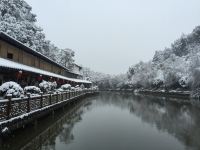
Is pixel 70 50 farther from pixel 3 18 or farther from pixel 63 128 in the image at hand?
pixel 63 128

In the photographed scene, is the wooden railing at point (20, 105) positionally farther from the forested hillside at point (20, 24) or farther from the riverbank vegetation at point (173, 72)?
the riverbank vegetation at point (173, 72)

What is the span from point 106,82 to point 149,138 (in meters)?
109

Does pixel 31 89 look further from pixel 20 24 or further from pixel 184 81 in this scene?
pixel 184 81

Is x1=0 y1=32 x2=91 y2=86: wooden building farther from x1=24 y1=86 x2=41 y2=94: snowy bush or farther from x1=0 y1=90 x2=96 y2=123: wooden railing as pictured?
x1=0 y1=90 x2=96 y2=123: wooden railing

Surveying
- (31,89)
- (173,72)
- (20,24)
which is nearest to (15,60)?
(31,89)

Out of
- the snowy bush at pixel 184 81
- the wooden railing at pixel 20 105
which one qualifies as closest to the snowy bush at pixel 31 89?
the wooden railing at pixel 20 105

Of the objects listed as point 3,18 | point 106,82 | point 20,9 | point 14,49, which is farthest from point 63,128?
point 106,82

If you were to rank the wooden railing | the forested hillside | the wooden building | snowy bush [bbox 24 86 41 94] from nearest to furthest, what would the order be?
the wooden railing → snowy bush [bbox 24 86 41 94] → the wooden building → the forested hillside

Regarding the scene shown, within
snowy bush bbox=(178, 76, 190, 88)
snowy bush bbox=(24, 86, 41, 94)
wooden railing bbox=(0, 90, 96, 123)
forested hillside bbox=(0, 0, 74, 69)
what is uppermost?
forested hillside bbox=(0, 0, 74, 69)

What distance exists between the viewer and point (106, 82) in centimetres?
12194

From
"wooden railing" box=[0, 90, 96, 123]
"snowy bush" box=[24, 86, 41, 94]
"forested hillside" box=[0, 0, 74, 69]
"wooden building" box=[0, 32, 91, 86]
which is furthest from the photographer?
"forested hillside" box=[0, 0, 74, 69]

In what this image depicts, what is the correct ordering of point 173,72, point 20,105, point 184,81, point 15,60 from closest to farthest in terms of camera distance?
point 20,105 < point 15,60 < point 184,81 < point 173,72

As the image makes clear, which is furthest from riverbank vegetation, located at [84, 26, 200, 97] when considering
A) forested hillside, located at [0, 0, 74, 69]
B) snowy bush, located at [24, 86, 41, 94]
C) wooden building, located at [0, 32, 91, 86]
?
snowy bush, located at [24, 86, 41, 94]

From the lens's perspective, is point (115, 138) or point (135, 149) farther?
point (115, 138)
